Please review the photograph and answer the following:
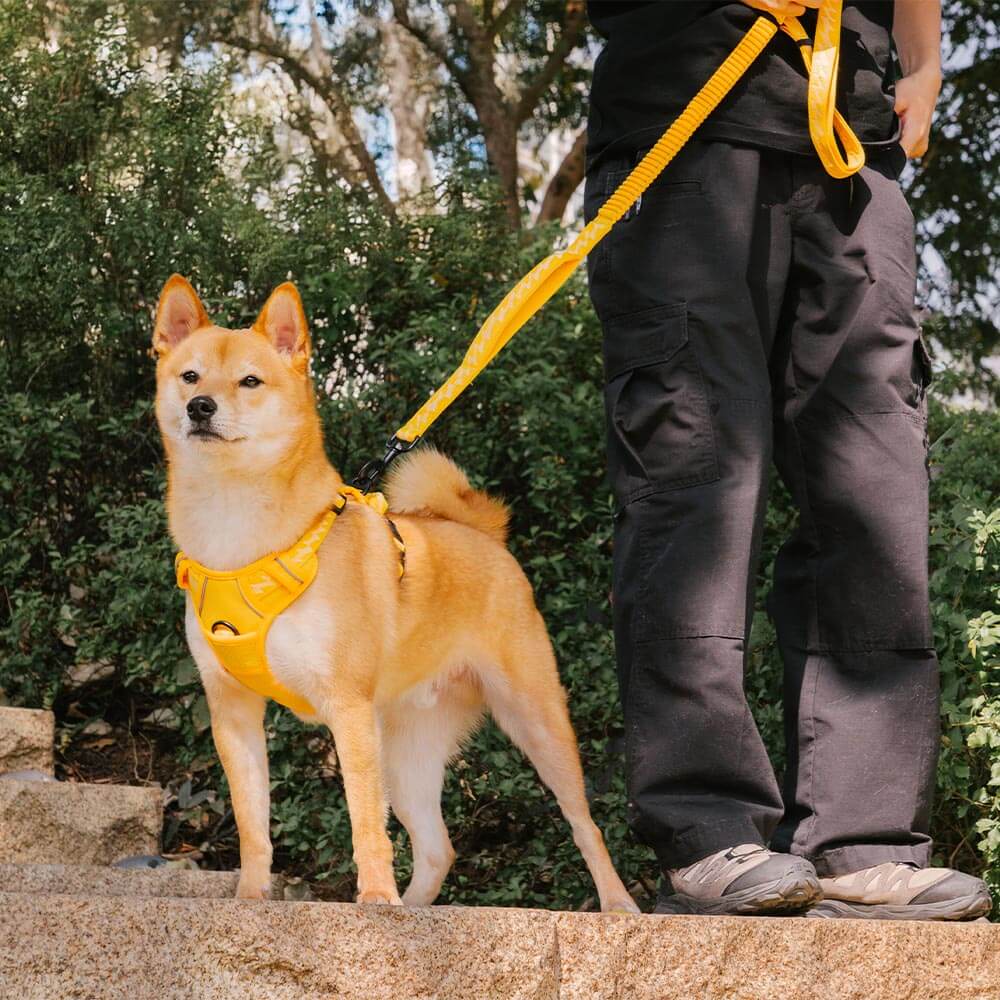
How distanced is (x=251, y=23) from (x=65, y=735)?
5.16m

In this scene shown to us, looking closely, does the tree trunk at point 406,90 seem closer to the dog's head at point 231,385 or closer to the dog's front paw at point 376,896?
the dog's head at point 231,385

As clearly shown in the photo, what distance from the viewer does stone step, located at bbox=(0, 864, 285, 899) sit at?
2820 mm

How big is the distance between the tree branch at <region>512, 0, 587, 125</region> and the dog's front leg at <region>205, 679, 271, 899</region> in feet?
19.1

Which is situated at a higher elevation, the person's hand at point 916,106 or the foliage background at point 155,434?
the person's hand at point 916,106

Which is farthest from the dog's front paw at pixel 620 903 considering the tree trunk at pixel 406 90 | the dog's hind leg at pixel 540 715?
the tree trunk at pixel 406 90

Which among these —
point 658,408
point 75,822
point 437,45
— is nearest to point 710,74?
point 658,408

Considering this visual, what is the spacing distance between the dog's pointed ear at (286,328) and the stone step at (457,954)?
1490mm

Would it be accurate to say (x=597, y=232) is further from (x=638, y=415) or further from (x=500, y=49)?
(x=500, y=49)

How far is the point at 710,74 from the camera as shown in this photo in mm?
2611

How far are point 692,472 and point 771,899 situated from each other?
2.56 feet

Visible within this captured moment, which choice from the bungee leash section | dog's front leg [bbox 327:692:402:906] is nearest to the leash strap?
the bungee leash section

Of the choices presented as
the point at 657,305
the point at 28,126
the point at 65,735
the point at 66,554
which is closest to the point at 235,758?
the point at 657,305

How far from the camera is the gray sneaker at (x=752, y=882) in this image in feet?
7.48

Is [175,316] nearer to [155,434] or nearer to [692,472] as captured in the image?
[692,472]
